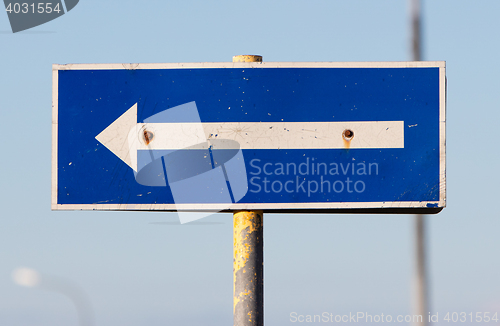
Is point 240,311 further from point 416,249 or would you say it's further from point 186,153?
point 416,249

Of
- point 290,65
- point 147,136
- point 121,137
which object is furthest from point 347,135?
point 121,137

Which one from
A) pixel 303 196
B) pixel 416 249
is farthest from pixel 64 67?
pixel 416 249

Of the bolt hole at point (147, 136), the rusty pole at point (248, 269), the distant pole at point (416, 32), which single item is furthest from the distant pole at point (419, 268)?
the bolt hole at point (147, 136)

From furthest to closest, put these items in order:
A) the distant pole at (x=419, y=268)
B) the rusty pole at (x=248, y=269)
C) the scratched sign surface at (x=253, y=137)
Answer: the distant pole at (x=419, y=268), the scratched sign surface at (x=253, y=137), the rusty pole at (x=248, y=269)

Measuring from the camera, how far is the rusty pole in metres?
3.10

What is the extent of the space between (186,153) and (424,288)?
1843mm

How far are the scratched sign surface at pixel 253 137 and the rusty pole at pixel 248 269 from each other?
0.36 ft

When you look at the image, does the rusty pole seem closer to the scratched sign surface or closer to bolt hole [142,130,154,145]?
the scratched sign surface

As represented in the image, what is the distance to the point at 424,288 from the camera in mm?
3803

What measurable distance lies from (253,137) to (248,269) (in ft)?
2.45

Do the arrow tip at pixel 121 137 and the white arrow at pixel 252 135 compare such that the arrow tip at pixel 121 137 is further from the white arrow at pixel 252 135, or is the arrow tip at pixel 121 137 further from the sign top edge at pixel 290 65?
the sign top edge at pixel 290 65

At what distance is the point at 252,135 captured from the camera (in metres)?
3.28

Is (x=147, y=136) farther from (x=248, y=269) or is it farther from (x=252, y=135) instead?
(x=248, y=269)

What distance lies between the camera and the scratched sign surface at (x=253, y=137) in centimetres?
324
